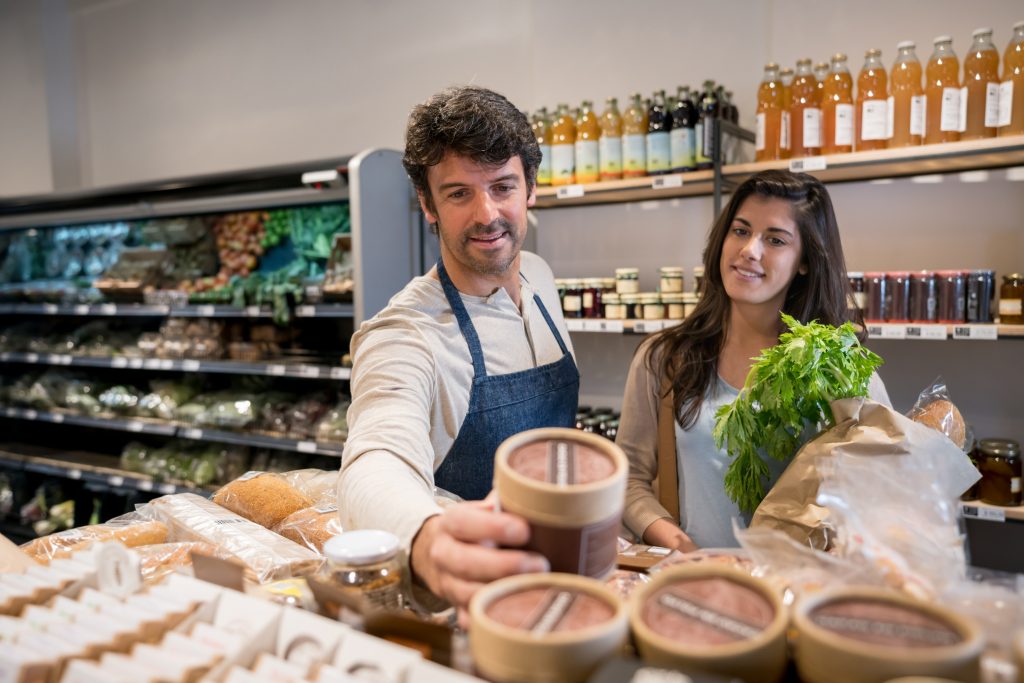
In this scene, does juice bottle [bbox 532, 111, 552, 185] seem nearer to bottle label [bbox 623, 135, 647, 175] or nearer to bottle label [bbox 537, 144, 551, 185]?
bottle label [bbox 537, 144, 551, 185]

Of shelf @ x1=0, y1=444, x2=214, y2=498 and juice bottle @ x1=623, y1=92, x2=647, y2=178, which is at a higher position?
juice bottle @ x1=623, y1=92, x2=647, y2=178

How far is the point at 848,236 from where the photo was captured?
3.46 m

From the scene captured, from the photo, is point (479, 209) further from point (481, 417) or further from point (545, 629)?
point (545, 629)

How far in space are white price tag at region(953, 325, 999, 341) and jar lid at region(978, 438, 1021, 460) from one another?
460 millimetres

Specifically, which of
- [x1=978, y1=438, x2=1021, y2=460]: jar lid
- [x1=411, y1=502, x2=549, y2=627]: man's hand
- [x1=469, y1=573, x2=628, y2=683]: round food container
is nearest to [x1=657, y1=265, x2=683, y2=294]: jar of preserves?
[x1=978, y1=438, x2=1021, y2=460]: jar lid

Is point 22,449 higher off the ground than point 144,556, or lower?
lower

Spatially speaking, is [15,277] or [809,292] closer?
[809,292]

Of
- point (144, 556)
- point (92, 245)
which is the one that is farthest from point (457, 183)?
point (92, 245)

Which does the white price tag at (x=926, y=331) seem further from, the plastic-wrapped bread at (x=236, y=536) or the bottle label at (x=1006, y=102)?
the plastic-wrapped bread at (x=236, y=536)

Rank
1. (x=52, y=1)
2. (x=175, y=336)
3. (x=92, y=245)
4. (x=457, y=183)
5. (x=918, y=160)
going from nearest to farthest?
1. (x=457, y=183)
2. (x=918, y=160)
3. (x=175, y=336)
4. (x=92, y=245)
5. (x=52, y=1)

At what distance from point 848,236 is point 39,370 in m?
5.75

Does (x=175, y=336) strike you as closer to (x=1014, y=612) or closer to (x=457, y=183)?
(x=457, y=183)

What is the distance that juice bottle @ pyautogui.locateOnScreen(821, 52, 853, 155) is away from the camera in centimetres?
292

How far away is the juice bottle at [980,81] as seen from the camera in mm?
2758
